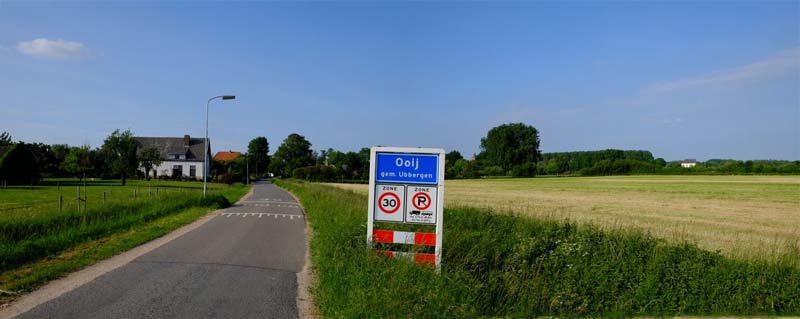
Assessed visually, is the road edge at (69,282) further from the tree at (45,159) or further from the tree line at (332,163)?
the tree at (45,159)

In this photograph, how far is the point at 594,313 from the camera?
7.45 metres

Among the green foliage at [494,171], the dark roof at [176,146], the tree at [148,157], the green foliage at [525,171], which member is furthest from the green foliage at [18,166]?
the green foliage at [494,171]

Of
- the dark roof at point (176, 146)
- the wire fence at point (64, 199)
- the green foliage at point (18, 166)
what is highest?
the dark roof at point (176, 146)

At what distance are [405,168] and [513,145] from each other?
119m

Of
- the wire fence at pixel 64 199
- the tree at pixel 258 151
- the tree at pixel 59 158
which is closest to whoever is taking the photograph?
→ the wire fence at pixel 64 199

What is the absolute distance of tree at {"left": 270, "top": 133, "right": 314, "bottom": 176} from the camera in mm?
145750

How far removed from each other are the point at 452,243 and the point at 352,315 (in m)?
3.45

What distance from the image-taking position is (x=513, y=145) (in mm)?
125125

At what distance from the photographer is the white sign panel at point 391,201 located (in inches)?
343

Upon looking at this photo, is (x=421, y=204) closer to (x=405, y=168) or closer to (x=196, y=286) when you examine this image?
(x=405, y=168)

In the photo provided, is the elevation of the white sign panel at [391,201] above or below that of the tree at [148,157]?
below

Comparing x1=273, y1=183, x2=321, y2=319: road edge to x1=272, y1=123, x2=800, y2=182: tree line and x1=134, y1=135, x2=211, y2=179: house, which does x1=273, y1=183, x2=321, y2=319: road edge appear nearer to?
x1=272, y1=123, x2=800, y2=182: tree line

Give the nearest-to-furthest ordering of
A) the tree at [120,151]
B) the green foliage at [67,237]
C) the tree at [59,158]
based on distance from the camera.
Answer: the green foliage at [67,237]
the tree at [120,151]
the tree at [59,158]

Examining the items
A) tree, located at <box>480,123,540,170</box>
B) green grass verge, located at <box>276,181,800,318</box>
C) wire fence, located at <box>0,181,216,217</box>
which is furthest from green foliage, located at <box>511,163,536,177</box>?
green grass verge, located at <box>276,181,800,318</box>
